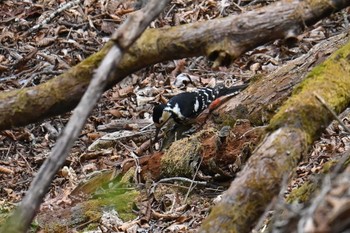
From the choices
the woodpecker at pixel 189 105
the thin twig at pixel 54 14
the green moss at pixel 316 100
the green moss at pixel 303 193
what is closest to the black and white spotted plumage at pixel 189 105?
the woodpecker at pixel 189 105

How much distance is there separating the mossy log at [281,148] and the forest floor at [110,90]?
7.58ft

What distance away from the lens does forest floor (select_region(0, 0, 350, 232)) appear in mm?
6930

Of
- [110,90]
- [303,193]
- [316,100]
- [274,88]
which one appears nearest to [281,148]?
[316,100]

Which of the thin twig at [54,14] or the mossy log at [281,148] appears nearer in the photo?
the mossy log at [281,148]

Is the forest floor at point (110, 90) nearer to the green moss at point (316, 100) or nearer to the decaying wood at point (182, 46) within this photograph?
the green moss at point (316, 100)

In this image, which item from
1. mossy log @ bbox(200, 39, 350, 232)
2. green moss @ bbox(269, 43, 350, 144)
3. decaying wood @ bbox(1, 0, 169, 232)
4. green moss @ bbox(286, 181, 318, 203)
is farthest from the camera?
green moss @ bbox(286, 181, 318, 203)

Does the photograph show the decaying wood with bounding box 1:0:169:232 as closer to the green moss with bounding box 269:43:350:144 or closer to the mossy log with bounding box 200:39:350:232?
the mossy log with bounding box 200:39:350:232

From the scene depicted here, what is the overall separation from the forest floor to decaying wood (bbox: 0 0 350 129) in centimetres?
280

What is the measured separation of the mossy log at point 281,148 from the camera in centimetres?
338

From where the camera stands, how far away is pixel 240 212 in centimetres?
336

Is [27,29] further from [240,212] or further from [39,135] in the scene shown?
[240,212]

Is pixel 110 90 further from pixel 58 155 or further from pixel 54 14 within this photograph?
pixel 58 155

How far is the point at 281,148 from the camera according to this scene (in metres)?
3.59

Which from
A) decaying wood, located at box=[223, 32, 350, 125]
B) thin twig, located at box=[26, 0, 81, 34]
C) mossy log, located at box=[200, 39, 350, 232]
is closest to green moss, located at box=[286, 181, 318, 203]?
mossy log, located at box=[200, 39, 350, 232]
